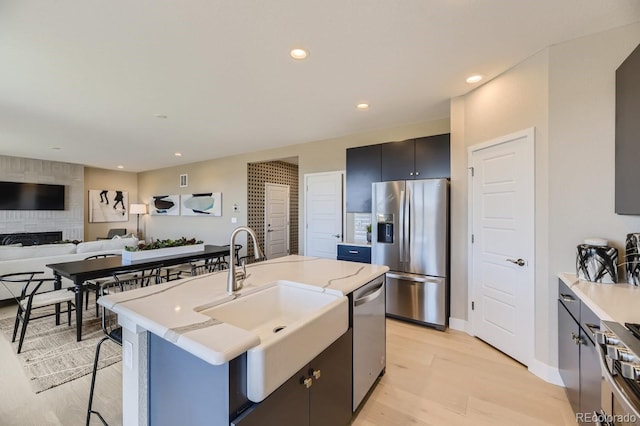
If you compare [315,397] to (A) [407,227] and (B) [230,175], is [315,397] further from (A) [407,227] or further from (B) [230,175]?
(B) [230,175]

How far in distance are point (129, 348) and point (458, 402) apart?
217 cm

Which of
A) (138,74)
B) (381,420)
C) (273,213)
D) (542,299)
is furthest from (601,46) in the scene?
(273,213)

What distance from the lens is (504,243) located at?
2600mm

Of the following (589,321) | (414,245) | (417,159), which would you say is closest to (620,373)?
(589,321)

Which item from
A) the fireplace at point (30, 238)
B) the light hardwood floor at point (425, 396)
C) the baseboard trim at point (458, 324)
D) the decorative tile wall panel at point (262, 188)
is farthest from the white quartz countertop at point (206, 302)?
the fireplace at point (30, 238)

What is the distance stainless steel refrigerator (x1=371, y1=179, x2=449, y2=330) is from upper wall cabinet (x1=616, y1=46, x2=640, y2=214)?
54.6 inches

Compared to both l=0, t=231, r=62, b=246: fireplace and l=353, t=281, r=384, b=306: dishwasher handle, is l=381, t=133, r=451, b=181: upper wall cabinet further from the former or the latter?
l=0, t=231, r=62, b=246: fireplace

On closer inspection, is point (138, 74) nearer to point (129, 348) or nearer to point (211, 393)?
point (129, 348)

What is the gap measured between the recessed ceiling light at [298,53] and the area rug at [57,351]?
3171 millimetres

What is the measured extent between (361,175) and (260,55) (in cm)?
225

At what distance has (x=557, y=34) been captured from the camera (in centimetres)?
202

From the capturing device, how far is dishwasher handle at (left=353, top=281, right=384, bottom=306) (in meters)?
1.75

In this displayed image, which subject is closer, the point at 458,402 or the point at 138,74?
the point at 458,402
